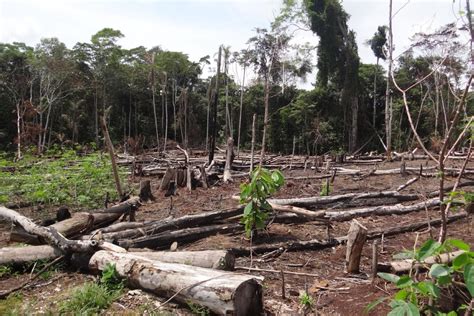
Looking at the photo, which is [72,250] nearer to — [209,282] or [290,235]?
[209,282]

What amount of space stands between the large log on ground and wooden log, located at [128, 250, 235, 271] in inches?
10.9

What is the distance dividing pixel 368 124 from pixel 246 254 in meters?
29.5

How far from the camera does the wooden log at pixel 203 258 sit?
4027 mm

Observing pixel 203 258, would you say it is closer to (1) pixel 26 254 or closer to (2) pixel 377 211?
(1) pixel 26 254

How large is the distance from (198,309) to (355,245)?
1.92 m

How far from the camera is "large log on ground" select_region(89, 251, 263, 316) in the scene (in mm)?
3289

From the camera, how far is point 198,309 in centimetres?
347

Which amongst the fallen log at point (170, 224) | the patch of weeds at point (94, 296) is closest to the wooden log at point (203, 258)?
the patch of weeds at point (94, 296)

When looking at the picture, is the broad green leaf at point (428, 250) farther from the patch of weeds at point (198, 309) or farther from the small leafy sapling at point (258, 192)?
the small leafy sapling at point (258, 192)

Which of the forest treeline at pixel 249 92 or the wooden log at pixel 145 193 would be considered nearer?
the wooden log at pixel 145 193

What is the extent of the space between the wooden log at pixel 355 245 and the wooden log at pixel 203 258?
1.33 m

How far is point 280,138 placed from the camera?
33.4m

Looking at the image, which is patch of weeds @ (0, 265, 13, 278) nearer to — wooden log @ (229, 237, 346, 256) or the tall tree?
wooden log @ (229, 237, 346, 256)

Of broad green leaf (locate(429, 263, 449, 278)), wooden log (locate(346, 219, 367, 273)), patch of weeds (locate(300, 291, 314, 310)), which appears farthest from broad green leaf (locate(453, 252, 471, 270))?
wooden log (locate(346, 219, 367, 273))
